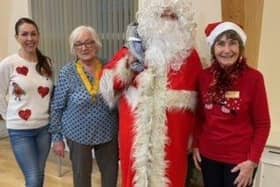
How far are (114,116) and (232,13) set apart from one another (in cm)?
95

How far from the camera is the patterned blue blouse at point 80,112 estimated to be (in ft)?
7.33

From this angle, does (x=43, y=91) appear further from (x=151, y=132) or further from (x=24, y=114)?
(x=151, y=132)

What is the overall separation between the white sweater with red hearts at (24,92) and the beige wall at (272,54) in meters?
1.54

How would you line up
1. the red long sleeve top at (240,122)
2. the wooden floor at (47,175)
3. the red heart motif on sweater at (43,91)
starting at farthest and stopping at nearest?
the wooden floor at (47,175), the red heart motif on sweater at (43,91), the red long sleeve top at (240,122)

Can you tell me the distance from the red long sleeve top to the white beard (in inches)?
9.1

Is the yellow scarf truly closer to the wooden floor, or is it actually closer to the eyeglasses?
the eyeglasses

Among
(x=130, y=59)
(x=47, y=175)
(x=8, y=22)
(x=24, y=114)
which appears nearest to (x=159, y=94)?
(x=130, y=59)

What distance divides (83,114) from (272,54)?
56.5 inches

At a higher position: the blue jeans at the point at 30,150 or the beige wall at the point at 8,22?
the beige wall at the point at 8,22

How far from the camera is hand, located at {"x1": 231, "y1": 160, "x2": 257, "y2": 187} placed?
1779mm

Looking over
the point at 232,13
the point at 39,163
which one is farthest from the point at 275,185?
the point at 39,163

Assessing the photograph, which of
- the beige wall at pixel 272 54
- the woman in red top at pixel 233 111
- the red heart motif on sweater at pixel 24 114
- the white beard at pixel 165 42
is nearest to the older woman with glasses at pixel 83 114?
the red heart motif on sweater at pixel 24 114

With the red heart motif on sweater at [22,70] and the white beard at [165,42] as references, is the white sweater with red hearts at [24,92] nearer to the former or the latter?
the red heart motif on sweater at [22,70]

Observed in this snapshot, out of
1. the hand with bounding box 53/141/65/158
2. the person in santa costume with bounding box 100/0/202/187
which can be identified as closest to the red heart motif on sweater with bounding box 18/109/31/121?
the hand with bounding box 53/141/65/158
